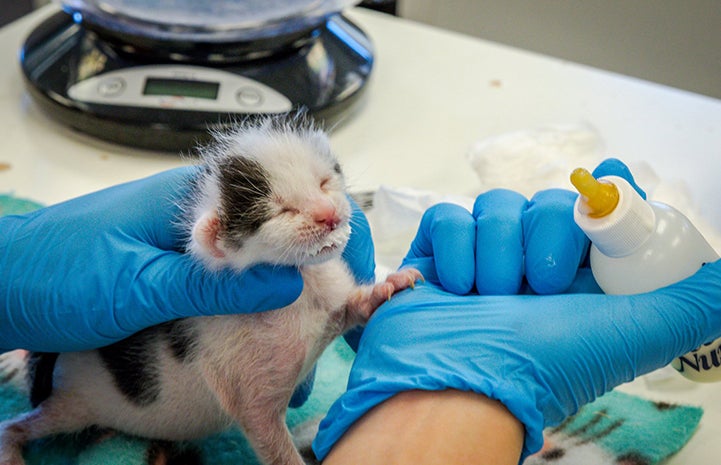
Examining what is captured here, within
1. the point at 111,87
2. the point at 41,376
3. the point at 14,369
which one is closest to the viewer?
the point at 41,376

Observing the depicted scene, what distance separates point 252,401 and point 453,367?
9.7 inches

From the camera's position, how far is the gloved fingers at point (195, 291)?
2.97 feet

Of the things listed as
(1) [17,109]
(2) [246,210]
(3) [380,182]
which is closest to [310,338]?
(2) [246,210]

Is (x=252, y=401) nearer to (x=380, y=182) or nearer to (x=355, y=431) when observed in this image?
(x=355, y=431)

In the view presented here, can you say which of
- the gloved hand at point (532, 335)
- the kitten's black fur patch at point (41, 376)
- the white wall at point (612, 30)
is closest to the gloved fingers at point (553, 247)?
the gloved hand at point (532, 335)

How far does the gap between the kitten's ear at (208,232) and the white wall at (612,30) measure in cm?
148

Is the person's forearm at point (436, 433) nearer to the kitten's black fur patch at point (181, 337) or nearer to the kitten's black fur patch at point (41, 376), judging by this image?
the kitten's black fur patch at point (181, 337)

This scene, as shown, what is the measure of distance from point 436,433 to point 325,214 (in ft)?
0.88

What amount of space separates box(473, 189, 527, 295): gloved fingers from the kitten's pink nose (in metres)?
0.27

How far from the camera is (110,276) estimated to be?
96 cm

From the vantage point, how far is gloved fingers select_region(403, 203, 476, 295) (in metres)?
1.04

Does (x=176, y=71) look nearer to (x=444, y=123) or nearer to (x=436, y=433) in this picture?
(x=444, y=123)

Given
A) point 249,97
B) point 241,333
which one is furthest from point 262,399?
point 249,97

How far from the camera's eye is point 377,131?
68.4 inches
